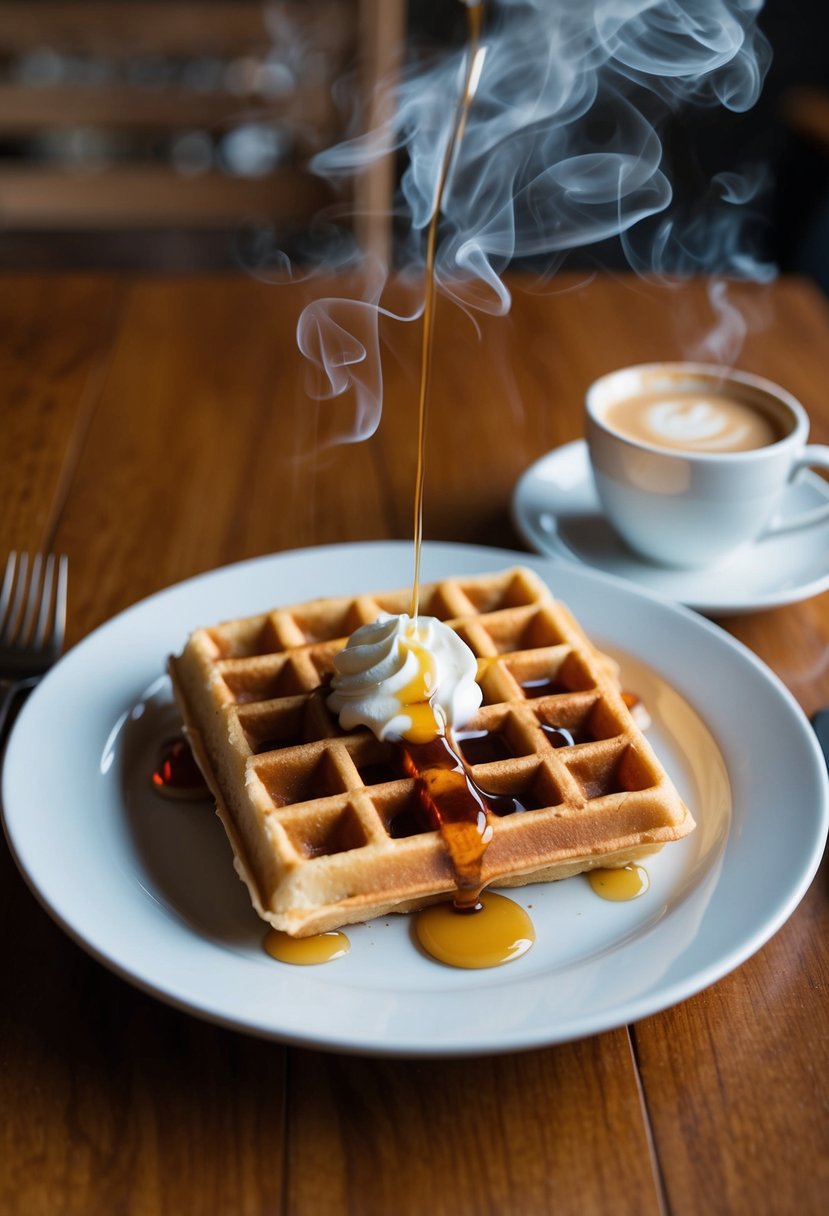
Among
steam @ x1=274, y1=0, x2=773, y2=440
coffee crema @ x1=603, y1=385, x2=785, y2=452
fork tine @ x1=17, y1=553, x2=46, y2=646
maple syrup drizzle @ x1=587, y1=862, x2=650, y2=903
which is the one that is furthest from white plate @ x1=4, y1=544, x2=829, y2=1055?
steam @ x1=274, y1=0, x2=773, y2=440

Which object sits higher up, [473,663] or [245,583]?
[473,663]

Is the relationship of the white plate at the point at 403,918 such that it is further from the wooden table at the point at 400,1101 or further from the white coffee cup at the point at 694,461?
the white coffee cup at the point at 694,461

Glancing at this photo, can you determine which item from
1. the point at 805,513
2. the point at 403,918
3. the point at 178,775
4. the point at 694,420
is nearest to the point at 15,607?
the point at 178,775

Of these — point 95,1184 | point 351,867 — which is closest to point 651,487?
point 351,867

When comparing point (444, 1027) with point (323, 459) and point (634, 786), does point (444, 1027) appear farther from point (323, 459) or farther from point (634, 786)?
point (323, 459)

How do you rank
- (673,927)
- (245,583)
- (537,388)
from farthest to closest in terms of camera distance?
(537,388)
(245,583)
(673,927)

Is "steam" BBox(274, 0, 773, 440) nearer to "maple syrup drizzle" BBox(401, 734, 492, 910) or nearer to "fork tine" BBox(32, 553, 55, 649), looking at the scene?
"fork tine" BBox(32, 553, 55, 649)
